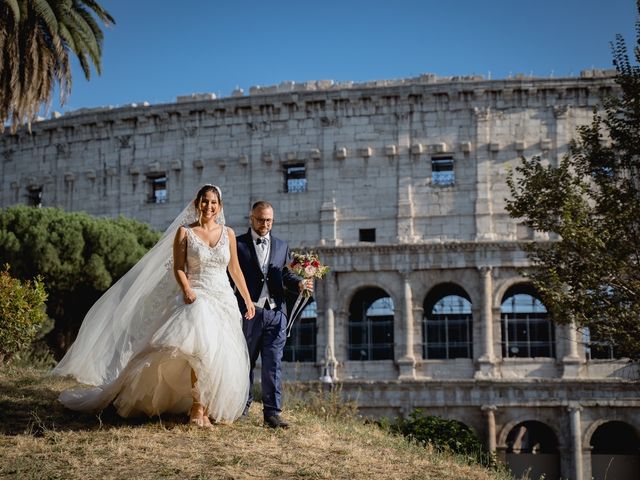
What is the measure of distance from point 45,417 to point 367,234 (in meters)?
24.9

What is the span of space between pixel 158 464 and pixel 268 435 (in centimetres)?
170

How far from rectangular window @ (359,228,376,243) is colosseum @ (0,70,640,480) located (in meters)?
0.09

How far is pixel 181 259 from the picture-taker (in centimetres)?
967

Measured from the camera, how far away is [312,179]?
35.6 metres

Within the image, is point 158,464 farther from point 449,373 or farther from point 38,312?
point 449,373

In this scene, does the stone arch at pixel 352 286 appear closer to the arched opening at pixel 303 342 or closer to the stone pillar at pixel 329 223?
the arched opening at pixel 303 342

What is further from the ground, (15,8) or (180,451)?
(15,8)

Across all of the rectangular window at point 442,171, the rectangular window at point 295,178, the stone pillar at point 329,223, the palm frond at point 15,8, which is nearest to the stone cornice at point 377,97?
the rectangular window at point 442,171

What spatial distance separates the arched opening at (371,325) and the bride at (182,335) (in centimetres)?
2432

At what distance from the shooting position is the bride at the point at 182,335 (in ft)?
30.8

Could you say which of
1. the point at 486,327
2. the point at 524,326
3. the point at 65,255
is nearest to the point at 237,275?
the point at 65,255

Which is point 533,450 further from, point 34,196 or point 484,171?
point 34,196

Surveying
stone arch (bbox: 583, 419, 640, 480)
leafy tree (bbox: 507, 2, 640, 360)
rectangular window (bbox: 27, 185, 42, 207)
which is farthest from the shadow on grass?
rectangular window (bbox: 27, 185, 42, 207)

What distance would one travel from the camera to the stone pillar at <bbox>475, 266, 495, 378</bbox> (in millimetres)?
32500
